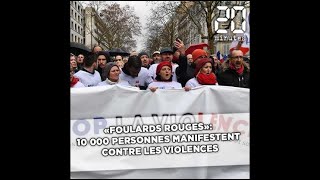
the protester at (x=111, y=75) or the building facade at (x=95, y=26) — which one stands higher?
the building facade at (x=95, y=26)

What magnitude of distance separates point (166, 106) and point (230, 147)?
94cm

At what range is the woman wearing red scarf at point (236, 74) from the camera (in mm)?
5492

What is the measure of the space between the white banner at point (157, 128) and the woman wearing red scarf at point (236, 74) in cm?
74

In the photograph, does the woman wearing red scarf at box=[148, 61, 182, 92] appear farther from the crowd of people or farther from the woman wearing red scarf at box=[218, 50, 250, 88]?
the woman wearing red scarf at box=[218, 50, 250, 88]

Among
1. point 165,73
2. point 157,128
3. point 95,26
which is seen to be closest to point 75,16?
point 95,26

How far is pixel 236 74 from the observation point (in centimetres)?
557

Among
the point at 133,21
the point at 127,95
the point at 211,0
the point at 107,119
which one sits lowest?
the point at 107,119

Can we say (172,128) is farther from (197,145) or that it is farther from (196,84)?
(196,84)

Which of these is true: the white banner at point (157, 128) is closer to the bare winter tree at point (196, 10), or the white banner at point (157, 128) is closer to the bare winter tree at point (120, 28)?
the bare winter tree at point (120, 28)

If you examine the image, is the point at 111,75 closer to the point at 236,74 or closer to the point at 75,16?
the point at 236,74

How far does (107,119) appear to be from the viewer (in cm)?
450

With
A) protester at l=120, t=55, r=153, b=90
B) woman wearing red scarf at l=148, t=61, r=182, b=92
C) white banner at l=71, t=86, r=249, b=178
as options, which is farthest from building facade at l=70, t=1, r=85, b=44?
woman wearing red scarf at l=148, t=61, r=182, b=92

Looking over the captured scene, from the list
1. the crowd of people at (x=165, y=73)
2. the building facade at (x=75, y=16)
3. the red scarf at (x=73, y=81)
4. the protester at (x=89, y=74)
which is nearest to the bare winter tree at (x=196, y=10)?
the building facade at (x=75, y=16)
